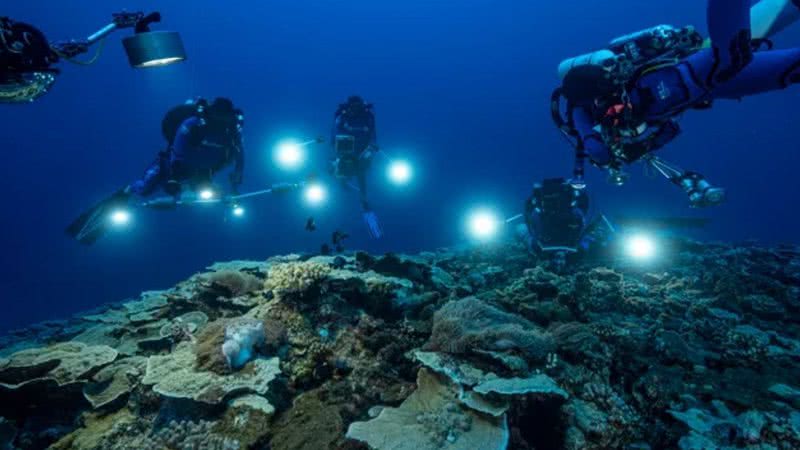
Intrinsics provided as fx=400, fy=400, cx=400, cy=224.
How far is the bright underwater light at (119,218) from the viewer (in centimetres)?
952

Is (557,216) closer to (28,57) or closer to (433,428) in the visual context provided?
(433,428)

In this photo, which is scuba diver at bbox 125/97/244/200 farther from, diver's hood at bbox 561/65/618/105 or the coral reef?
diver's hood at bbox 561/65/618/105

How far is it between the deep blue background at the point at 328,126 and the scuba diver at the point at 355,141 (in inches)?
2509

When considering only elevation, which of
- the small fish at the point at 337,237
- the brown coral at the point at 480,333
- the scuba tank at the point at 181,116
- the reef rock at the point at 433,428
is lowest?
the reef rock at the point at 433,428

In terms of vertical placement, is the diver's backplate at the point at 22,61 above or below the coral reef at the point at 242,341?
above

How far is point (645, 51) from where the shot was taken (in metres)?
4.83

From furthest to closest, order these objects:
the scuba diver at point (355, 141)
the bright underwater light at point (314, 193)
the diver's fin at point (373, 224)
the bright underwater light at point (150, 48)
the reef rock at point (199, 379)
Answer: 1. the diver's fin at point (373, 224)
2. the scuba diver at point (355, 141)
3. the bright underwater light at point (314, 193)
4. the bright underwater light at point (150, 48)
5. the reef rock at point (199, 379)

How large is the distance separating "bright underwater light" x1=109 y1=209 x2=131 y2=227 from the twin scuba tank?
10.2 meters

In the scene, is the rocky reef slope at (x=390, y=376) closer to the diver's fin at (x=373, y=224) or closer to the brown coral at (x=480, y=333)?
the brown coral at (x=480, y=333)

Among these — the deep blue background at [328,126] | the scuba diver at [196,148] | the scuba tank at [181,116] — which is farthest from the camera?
the deep blue background at [328,126]

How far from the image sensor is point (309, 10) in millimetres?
133250

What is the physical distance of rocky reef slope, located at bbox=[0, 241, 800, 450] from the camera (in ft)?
12.2

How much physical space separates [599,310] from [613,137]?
3.15 meters

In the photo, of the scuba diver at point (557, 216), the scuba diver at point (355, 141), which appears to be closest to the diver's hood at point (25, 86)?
the scuba diver at point (355, 141)
